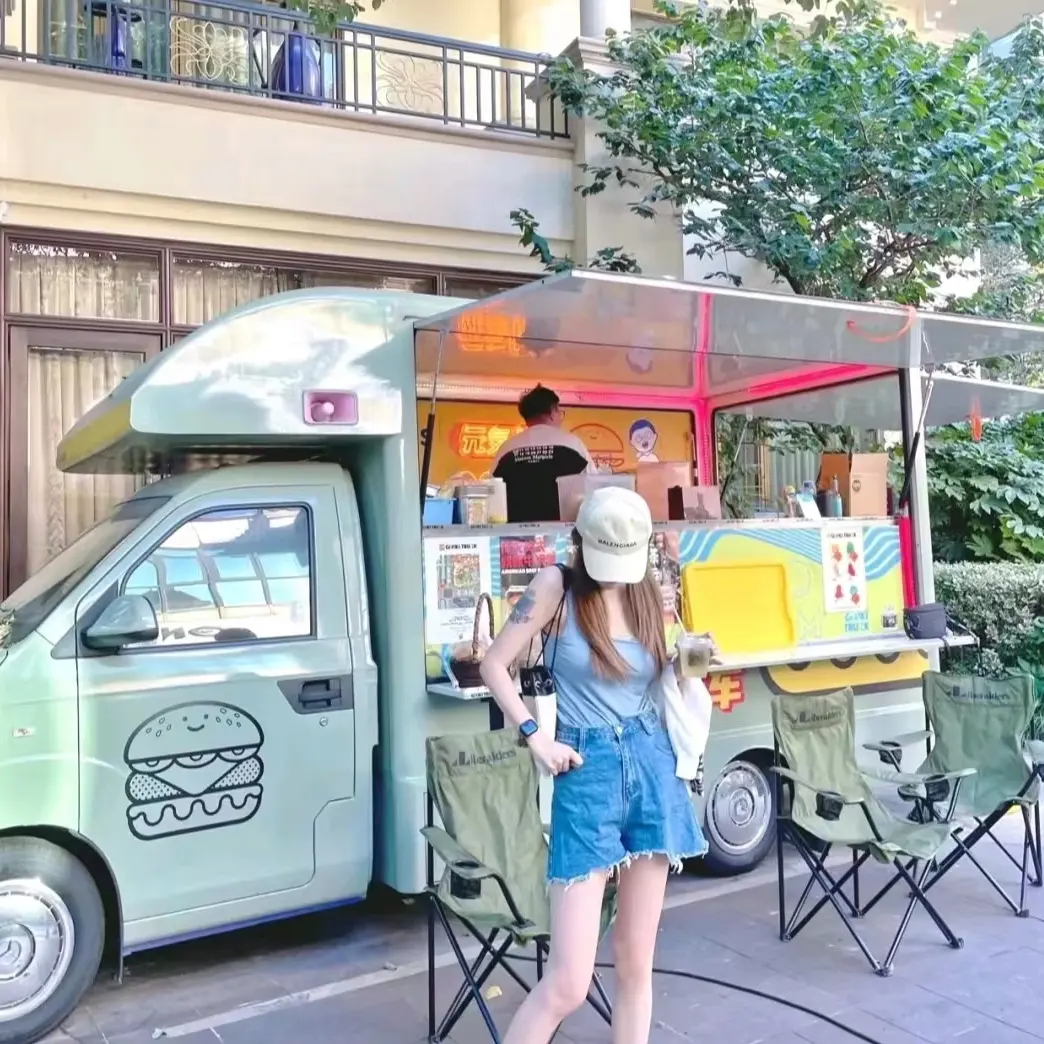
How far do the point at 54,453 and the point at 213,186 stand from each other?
229 cm

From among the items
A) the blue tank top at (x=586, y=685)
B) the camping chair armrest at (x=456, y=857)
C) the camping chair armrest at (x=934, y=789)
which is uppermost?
the blue tank top at (x=586, y=685)

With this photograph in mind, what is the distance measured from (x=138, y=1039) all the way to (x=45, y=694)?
1.27m

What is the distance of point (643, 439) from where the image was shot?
25.5 ft

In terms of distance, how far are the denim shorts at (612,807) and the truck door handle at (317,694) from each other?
1.65m

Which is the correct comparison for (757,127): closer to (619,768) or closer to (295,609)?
(295,609)

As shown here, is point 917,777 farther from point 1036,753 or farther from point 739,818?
point 739,818

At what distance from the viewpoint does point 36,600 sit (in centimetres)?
429

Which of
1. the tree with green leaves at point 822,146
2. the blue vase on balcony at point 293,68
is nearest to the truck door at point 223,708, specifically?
the tree with green leaves at point 822,146

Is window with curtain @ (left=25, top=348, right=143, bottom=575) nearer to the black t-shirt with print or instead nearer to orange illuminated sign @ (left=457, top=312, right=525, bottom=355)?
the black t-shirt with print

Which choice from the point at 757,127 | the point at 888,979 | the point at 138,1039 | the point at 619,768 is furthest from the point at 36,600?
the point at 757,127

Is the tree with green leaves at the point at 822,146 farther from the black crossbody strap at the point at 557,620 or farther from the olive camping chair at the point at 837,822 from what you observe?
the black crossbody strap at the point at 557,620

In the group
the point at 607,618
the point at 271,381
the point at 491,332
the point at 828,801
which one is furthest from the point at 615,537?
the point at 491,332

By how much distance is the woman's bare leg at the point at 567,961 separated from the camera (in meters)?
2.94

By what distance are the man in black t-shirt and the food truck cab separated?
428mm
